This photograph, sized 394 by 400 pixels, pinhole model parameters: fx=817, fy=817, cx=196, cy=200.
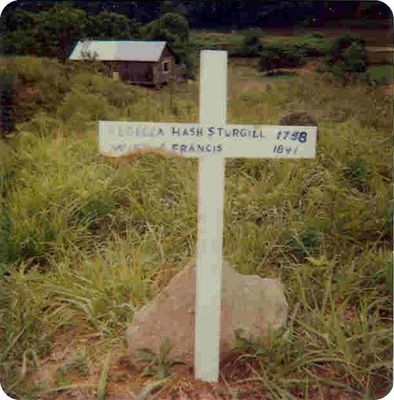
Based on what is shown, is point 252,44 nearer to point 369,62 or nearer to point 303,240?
point 369,62

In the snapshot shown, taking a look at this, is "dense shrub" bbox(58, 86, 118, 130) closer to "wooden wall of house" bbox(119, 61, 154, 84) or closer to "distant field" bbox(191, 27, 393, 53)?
"wooden wall of house" bbox(119, 61, 154, 84)

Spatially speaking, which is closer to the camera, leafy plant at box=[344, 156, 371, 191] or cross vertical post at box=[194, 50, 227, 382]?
cross vertical post at box=[194, 50, 227, 382]

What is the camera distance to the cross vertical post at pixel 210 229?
2584 millimetres

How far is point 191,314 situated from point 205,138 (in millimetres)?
597

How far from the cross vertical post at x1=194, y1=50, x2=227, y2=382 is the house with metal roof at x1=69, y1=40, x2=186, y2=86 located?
144 millimetres

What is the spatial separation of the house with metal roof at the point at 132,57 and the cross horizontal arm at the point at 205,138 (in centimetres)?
21

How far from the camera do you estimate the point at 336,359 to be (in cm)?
271

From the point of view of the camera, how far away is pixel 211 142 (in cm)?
261

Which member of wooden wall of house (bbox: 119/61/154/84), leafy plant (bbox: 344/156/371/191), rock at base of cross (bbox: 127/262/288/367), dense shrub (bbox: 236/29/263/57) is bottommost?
rock at base of cross (bbox: 127/262/288/367)

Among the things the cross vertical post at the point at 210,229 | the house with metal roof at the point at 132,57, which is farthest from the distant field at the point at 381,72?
the house with metal roof at the point at 132,57

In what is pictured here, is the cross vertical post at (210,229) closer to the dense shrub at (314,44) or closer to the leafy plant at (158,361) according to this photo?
the leafy plant at (158,361)

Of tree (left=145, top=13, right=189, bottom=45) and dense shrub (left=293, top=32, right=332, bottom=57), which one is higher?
tree (left=145, top=13, right=189, bottom=45)

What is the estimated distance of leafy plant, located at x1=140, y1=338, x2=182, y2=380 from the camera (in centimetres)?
273

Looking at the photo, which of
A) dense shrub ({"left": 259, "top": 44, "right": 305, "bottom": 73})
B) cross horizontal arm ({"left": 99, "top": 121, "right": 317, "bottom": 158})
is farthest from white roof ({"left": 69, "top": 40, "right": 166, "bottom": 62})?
dense shrub ({"left": 259, "top": 44, "right": 305, "bottom": 73})
